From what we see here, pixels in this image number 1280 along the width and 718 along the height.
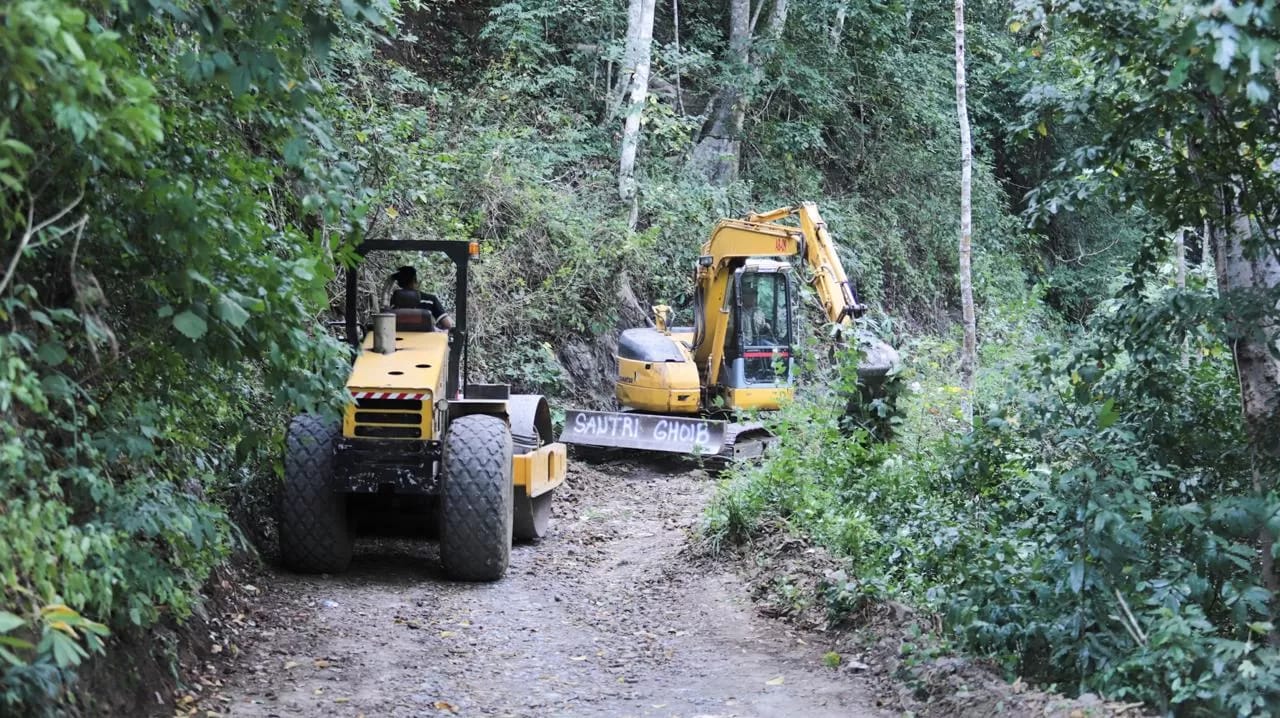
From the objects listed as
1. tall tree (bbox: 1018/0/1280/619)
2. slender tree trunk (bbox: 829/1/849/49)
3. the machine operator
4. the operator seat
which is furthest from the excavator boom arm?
slender tree trunk (bbox: 829/1/849/49)

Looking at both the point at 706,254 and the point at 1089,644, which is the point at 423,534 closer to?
the point at 1089,644

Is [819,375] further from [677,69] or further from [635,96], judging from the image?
[677,69]

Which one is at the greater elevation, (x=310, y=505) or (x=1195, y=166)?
(x=1195, y=166)

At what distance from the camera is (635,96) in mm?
19125

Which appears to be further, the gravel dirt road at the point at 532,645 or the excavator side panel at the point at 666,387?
the excavator side panel at the point at 666,387

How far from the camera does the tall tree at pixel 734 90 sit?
22500mm

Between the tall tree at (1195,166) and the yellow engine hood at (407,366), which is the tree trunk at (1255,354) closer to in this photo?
the tall tree at (1195,166)

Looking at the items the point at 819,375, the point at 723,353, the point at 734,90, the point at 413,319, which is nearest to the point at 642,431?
the point at 723,353

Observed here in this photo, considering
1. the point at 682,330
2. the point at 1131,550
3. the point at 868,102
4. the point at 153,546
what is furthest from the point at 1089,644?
the point at 868,102

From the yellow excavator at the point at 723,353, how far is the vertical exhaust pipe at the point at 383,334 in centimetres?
575

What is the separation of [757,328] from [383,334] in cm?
726

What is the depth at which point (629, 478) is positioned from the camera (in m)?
14.6

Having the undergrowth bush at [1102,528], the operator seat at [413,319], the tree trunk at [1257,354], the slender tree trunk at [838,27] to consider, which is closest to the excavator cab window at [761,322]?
the operator seat at [413,319]

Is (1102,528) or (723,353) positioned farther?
(723,353)
